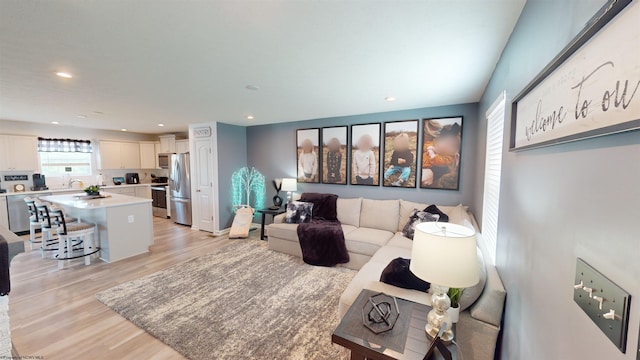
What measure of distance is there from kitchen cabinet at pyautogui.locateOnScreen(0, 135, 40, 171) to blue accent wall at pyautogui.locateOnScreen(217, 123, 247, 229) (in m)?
3.99

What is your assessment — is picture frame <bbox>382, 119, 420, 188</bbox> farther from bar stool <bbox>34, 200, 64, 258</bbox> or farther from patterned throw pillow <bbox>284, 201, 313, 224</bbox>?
bar stool <bbox>34, 200, 64, 258</bbox>

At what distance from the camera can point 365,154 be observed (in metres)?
4.24

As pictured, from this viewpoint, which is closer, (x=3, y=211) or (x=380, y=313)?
(x=380, y=313)

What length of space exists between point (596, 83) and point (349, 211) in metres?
3.60

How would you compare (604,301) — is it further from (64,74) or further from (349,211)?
(64,74)

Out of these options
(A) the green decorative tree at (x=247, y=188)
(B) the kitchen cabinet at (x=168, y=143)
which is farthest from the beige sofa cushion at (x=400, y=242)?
(B) the kitchen cabinet at (x=168, y=143)

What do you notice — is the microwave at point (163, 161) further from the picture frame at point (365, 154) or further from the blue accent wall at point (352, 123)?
the picture frame at point (365, 154)

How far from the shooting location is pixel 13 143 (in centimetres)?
486

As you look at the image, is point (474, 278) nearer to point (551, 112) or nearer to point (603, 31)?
point (551, 112)

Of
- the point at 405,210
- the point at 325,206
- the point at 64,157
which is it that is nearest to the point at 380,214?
the point at 405,210

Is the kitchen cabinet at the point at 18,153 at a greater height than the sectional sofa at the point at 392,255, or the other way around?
the kitchen cabinet at the point at 18,153

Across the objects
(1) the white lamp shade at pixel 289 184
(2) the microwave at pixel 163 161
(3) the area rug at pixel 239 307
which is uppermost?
(2) the microwave at pixel 163 161

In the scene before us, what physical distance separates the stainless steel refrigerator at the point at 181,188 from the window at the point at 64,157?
2401 mm

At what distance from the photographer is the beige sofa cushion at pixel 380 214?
3816mm
